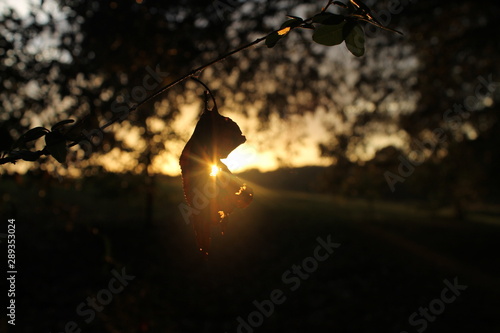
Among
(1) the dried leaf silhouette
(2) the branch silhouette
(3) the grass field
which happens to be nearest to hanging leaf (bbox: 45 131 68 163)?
(2) the branch silhouette

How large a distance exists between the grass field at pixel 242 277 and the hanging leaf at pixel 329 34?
12.3 feet

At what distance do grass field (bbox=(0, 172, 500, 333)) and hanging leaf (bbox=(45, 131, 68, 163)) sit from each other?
341cm

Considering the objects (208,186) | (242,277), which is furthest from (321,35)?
(242,277)

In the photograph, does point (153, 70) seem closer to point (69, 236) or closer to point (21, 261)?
point (21, 261)

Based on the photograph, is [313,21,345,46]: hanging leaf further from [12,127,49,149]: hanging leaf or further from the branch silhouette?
[12,127,49,149]: hanging leaf

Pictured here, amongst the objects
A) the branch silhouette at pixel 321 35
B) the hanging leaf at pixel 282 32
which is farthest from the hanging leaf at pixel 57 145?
the hanging leaf at pixel 282 32

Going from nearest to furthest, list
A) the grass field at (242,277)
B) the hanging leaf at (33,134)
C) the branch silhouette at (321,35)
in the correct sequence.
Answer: the branch silhouette at (321,35)
the hanging leaf at (33,134)
the grass field at (242,277)

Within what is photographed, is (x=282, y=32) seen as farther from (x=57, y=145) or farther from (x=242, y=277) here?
(x=242, y=277)

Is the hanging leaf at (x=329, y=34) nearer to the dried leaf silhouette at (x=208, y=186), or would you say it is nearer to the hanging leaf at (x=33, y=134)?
the dried leaf silhouette at (x=208, y=186)

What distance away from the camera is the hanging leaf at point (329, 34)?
2.47 ft

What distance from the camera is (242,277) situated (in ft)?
38.7

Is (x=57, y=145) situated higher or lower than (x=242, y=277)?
lower

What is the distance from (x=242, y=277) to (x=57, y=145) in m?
11.5

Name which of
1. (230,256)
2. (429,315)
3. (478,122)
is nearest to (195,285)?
(230,256)
